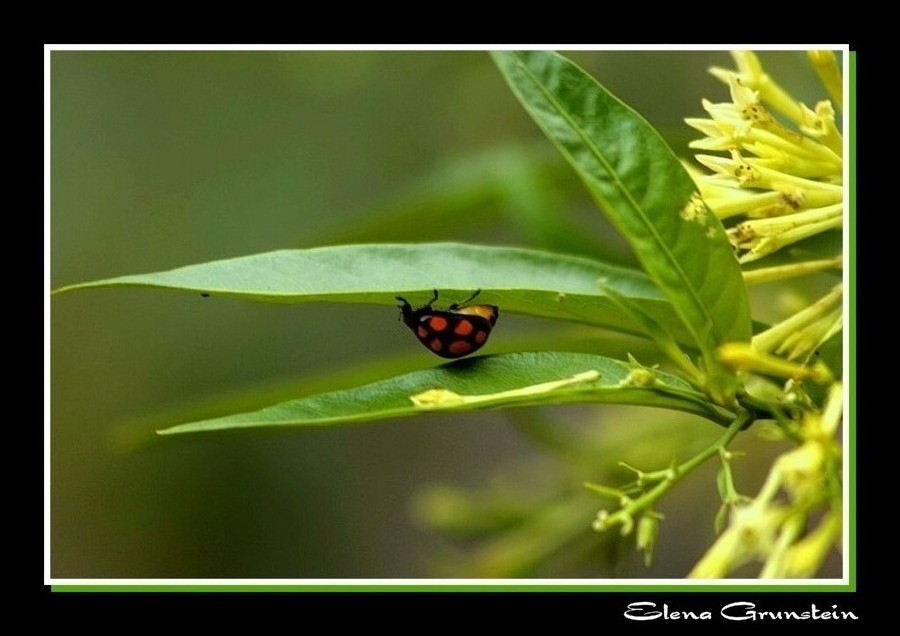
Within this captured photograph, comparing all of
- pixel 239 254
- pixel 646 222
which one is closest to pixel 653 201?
pixel 646 222

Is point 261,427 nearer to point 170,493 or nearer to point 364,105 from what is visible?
point 170,493

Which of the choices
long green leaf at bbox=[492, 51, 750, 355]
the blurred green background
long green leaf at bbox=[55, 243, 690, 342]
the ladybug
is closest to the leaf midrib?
long green leaf at bbox=[492, 51, 750, 355]

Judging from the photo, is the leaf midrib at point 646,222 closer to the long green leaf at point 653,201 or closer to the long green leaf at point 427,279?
the long green leaf at point 653,201

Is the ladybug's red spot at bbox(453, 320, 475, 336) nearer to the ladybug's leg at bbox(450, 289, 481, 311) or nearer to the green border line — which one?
the ladybug's leg at bbox(450, 289, 481, 311)

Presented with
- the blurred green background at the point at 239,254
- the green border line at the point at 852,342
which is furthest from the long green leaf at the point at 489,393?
the blurred green background at the point at 239,254

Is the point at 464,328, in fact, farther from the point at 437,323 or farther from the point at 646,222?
the point at 646,222

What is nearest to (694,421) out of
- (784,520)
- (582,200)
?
(582,200)

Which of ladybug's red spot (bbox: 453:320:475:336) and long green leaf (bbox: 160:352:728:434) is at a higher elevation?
ladybug's red spot (bbox: 453:320:475:336)
